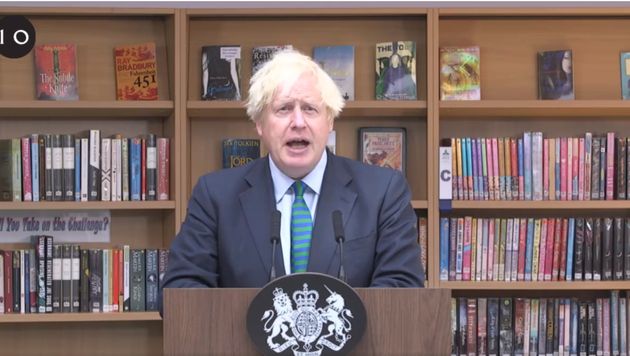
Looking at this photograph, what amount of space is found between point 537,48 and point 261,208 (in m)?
2.10

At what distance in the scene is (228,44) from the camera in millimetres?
3625

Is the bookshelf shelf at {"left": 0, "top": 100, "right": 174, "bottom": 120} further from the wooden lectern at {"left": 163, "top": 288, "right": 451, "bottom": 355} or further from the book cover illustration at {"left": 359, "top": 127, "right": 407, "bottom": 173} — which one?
the wooden lectern at {"left": 163, "top": 288, "right": 451, "bottom": 355}

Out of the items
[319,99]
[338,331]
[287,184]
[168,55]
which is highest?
[168,55]

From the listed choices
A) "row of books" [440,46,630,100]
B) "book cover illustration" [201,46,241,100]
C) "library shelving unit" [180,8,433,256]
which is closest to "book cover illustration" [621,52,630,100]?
"row of books" [440,46,630,100]

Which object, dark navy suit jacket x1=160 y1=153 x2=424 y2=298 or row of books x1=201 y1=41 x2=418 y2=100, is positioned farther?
row of books x1=201 y1=41 x2=418 y2=100

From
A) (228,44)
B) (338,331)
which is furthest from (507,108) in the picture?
(338,331)

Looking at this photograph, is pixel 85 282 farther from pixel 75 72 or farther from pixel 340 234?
pixel 340 234

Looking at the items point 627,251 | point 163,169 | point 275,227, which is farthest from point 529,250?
point 275,227

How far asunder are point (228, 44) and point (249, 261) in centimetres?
190

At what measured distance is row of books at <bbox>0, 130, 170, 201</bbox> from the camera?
11.3ft

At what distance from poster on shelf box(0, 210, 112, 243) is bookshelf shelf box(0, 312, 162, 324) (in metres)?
0.35

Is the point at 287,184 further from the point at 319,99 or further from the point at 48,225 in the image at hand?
the point at 48,225

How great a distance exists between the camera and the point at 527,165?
3514 mm

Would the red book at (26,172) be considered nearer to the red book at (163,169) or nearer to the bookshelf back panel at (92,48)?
the bookshelf back panel at (92,48)
